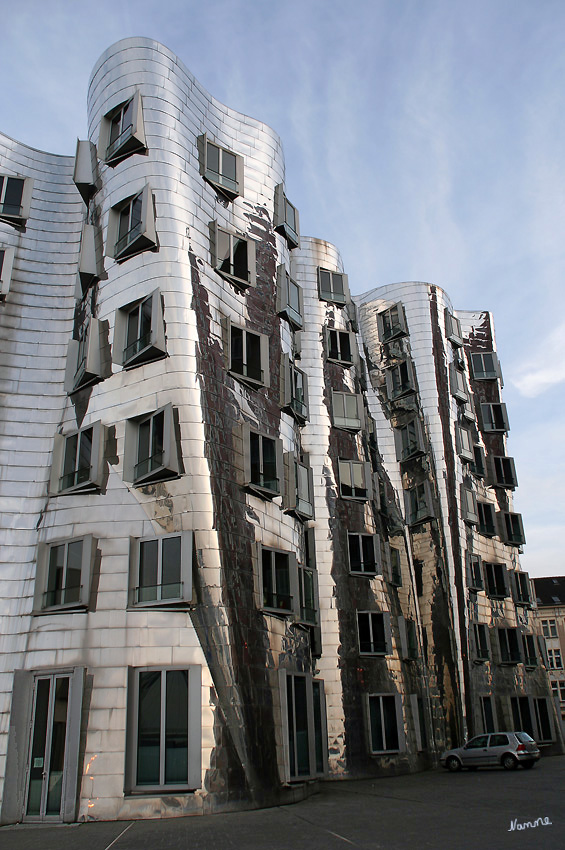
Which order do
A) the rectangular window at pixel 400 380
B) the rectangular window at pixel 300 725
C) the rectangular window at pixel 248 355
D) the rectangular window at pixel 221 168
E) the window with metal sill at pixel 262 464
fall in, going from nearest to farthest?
1. the rectangular window at pixel 300 725
2. the window with metal sill at pixel 262 464
3. the rectangular window at pixel 248 355
4. the rectangular window at pixel 221 168
5. the rectangular window at pixel 400 380

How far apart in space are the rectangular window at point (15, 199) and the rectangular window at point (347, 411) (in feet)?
54.1

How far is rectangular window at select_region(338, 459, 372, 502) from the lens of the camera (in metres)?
34.2

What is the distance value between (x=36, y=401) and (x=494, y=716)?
29.8 meters

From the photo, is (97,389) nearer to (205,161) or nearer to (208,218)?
(208,218)

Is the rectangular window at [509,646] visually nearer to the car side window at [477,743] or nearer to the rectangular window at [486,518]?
the rectangular window at [486,518]

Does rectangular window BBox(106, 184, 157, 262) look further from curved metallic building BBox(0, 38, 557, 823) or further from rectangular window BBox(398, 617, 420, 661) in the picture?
rectangular window BBox(398, 617, 420, 661)

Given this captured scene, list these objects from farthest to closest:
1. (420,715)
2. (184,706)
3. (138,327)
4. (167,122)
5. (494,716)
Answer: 1. (494,716)
2. (420,715)
3. (167,122)
4. (138,327)
5. (184,706)

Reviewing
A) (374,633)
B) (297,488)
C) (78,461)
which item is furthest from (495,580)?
(78,461)

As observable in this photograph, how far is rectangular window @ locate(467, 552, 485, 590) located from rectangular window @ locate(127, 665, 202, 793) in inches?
1019

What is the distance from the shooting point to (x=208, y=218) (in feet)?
83.8

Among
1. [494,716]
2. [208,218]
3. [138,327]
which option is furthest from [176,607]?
[494,716]

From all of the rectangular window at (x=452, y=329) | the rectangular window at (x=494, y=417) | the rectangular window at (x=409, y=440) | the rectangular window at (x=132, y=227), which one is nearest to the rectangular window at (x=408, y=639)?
the rectangular window at (x=409, y=440)

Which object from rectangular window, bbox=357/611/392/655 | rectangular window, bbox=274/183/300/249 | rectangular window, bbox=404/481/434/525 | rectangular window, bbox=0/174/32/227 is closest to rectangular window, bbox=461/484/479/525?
rectangular window, bbox=404/481/434/525

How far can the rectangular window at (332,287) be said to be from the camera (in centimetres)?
3834
